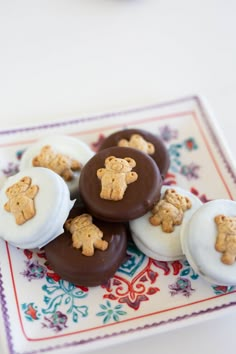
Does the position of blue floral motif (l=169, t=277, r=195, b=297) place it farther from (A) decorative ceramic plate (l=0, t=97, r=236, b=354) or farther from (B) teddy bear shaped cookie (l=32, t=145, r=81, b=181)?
(B) teddy bear shaped cookie (l=32, t=145, r=81, b=181)

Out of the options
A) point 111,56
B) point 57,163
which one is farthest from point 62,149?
point 111,56

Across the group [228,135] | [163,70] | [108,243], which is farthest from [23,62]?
[108,243]

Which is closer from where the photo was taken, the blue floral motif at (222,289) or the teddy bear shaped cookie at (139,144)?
the blue floral motif at (222,289)

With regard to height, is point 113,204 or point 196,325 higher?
point 113,204

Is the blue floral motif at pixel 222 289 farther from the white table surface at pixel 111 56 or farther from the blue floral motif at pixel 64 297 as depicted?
the white table surface at pixel 111 56

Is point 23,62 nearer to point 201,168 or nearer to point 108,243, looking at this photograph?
point 201,168

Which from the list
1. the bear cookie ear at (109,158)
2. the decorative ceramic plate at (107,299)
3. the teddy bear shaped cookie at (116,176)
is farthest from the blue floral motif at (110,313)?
the bear cookie ear at (109,158)

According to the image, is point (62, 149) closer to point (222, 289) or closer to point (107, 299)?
point (107, 299)
